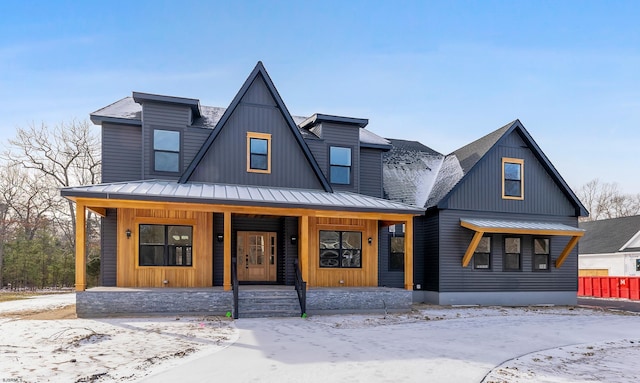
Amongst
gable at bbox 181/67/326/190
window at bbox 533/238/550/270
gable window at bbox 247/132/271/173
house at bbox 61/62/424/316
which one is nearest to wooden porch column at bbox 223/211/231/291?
house at bbox 61/62/424/316

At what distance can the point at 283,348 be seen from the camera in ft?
30.2

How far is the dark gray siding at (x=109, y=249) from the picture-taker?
15.4m

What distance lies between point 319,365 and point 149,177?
10.6 m

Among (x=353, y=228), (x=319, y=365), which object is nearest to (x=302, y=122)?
(x=353, y=228)

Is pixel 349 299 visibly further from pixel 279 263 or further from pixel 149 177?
pixel 149 177

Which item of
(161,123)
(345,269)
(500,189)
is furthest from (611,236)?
(161,123)

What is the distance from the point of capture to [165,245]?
15781 millimetres

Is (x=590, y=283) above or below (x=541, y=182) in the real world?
below

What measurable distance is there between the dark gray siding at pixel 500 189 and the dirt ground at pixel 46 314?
1345cm

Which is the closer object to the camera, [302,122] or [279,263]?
[279,263]

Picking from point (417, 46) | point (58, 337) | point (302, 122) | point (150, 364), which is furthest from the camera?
point (302, 122)

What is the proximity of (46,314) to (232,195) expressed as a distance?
630 cm

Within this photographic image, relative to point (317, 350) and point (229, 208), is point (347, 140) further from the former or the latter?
point (317, 350)

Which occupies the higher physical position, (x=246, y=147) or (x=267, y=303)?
(x=246, y=147)
